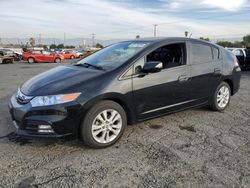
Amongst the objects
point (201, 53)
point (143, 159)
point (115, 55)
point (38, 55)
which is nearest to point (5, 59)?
point (38, 55)

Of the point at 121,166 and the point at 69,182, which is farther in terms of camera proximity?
the point at 121,166

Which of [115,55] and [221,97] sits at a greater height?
[115,55]

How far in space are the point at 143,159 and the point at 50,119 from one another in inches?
51.9

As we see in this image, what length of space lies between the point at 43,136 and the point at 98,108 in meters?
0.82

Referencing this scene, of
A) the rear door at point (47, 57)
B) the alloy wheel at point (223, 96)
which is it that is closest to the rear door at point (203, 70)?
the alloy wheel at point (223, 96)

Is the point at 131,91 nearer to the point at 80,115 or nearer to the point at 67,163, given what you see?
the point at 80,115

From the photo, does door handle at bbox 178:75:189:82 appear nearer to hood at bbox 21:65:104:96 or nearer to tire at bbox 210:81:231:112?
tire at bbox 210:81:231:112

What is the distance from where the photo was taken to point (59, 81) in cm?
369

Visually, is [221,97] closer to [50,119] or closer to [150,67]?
[150,67]

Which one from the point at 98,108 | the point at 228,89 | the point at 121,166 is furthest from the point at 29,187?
the point at 228,89

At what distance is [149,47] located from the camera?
4.16 metres

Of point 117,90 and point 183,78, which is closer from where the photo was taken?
point 117,90

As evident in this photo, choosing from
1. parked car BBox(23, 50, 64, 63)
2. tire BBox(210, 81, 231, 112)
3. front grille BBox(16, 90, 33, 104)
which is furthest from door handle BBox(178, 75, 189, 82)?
parked car BBox(23, 50, 64, 63)

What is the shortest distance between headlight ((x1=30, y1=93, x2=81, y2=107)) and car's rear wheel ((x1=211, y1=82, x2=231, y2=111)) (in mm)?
3037
